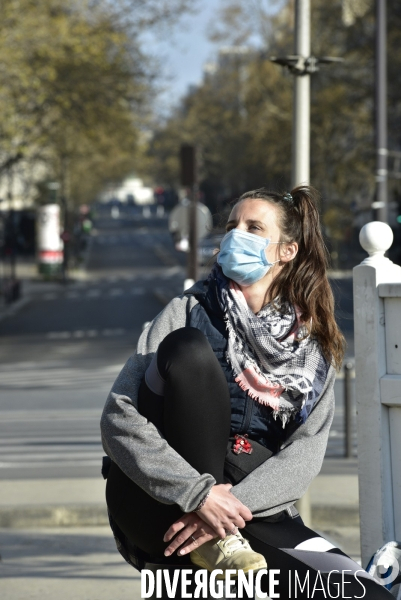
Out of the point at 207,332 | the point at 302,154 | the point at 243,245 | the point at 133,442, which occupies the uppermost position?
the point at 302,154

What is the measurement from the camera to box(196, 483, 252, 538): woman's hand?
8.36ft

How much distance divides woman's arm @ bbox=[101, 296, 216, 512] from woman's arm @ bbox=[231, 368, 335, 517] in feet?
0.51

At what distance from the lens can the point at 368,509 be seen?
11.7ft

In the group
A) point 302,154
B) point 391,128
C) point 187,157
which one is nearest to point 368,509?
point 302,154

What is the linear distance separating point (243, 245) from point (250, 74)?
152 feet

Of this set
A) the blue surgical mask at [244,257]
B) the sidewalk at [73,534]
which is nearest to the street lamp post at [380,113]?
the sidewalk at [73,534]

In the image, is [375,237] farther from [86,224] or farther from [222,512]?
[86,224]

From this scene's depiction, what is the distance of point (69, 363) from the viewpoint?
18.6 meters

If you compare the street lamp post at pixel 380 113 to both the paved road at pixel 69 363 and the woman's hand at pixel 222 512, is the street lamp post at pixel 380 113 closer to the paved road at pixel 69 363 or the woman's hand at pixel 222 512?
the paved road at pixel 69 363

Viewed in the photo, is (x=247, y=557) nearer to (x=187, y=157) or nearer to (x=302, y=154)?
(x=302, y=154)

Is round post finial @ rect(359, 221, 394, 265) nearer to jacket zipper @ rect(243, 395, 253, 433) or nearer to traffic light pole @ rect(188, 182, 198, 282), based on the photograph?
jacket zipper @ rect(243, 395, 253, 433)

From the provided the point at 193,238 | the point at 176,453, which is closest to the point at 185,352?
the point at 176,453

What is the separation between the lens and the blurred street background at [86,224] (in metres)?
6.46

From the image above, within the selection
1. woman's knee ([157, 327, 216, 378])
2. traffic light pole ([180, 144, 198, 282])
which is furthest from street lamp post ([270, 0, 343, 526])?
traffic light pole ([180, 144, 198, 282])
